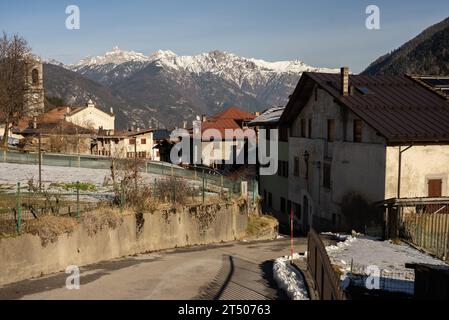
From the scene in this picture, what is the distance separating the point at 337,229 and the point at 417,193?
5043 millimetres

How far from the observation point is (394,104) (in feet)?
85.9

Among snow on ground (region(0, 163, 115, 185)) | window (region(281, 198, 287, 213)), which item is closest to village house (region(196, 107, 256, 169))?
window (region(281, 198, 287, 213))

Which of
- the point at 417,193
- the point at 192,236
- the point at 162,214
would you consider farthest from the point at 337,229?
the point at 162,214

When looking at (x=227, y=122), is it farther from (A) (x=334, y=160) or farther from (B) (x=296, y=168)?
(A) (x=334, y=160)

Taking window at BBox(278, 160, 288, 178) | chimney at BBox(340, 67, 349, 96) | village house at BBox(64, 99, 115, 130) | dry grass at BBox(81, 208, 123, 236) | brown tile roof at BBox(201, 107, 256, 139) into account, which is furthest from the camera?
village house at BBox(64, 99, 115, 130)

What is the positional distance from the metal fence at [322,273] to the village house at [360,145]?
34.5 feet

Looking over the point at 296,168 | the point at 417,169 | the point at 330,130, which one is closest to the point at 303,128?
the point at 296,168

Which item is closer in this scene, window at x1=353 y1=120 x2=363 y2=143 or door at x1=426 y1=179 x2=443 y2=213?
door at x1=426 y1=179 x2=443 y2=213

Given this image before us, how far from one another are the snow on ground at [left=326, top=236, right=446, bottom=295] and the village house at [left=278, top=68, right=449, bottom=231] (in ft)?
15.0

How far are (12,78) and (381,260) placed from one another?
1676 inches

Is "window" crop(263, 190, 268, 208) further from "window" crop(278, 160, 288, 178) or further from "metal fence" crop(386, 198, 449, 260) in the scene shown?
"metal fence" crop(386, 198, 449, 260)

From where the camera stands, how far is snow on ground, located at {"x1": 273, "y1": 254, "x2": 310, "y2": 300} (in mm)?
12441
